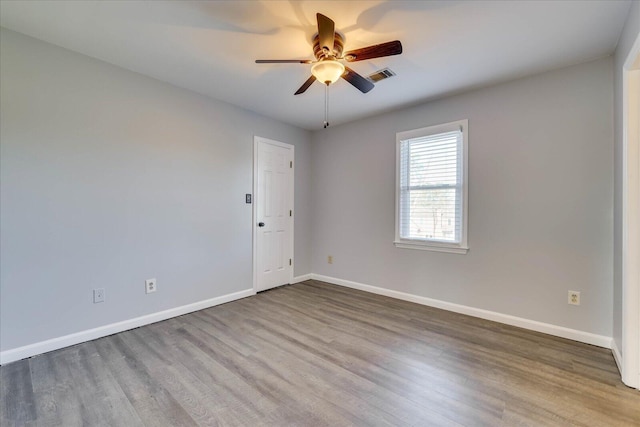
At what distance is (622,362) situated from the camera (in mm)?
1881

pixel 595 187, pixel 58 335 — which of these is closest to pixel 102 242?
pixel 58 335

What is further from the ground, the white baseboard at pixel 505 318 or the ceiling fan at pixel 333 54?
the ceiling fan at pixel 333 54

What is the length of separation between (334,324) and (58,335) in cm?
237

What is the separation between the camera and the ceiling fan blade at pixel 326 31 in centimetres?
161

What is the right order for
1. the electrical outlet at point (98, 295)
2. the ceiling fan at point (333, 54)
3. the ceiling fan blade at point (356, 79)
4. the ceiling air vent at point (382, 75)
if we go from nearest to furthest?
the ceiling fan at point (333, 54)
the ceiling fan blade at point (356, 79)
the electrical outlet at point (98, 295)
the ceiling air vent at point (382, 75)

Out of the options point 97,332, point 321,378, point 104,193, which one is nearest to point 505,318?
point 321,378

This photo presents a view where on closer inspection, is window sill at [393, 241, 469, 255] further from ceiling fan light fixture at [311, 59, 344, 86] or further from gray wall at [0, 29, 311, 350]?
ceiling fan light fixture at [311, 59, 344, 86]

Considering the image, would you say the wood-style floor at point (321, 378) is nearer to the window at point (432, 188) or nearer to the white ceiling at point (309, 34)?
the window at point (432, 188)

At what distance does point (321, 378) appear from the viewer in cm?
192

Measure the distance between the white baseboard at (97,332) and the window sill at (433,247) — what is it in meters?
2.33

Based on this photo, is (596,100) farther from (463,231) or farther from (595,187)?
(463,231)

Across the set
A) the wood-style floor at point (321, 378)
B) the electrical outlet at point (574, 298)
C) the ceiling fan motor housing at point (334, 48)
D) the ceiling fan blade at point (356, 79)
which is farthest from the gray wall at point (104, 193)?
the electrical outlet at point (574, 298)

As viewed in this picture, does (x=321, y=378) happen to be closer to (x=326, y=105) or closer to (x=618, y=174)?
(x=618, y=174)

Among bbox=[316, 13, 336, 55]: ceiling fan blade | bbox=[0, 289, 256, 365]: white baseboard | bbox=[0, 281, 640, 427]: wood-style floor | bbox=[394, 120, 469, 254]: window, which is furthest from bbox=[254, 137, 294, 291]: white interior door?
bbox=[316, 13, 336, 55]: ceiling fan blade
